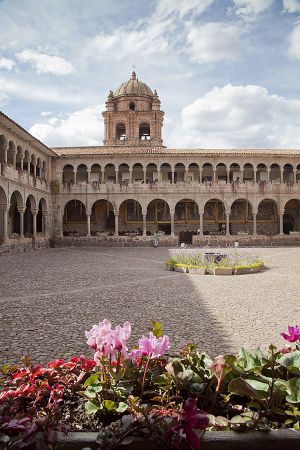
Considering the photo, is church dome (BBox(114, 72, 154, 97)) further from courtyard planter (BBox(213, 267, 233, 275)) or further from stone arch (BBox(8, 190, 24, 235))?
courtyard planter (BBox(213, 267, 233, 275))

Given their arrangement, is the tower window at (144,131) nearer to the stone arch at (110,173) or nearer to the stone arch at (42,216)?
the stone arch at (110,173)

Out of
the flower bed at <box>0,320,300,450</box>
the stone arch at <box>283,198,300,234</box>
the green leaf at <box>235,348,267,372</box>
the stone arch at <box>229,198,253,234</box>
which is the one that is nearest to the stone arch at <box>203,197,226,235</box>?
the stone arch at <box>229,198,253,234</box>

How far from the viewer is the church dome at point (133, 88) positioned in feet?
148

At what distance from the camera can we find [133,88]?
4522 cm

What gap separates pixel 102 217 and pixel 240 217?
47.9ft

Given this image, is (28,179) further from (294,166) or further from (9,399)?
(9,399)

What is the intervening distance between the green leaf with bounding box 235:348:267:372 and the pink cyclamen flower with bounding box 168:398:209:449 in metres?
0.86

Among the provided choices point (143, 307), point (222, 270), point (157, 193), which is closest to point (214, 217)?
point (157, 193)

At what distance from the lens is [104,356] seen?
2.81 meters

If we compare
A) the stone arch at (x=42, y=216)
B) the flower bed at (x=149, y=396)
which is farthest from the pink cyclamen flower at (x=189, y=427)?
the stone arch at (x=42, y=216)

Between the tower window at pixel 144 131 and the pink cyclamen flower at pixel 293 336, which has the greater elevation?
the tower window at pixel 144 131

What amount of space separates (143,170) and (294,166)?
1497 cm

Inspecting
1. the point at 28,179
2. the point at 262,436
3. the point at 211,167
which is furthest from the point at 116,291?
the point at 211,167

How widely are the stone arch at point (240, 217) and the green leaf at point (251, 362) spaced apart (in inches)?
1437
